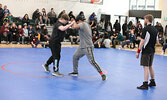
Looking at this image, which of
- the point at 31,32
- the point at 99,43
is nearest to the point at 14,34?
the point at 31,32

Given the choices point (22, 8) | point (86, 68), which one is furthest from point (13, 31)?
point (86, 68)

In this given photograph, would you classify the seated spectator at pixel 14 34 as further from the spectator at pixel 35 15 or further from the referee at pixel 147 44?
the referee at pixel 147 44

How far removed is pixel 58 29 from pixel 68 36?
43.5 ft

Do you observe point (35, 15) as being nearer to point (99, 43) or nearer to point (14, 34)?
point (14, 34)

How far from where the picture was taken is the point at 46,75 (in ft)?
23.0

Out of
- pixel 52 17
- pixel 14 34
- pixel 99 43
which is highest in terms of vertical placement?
pixel 52 17

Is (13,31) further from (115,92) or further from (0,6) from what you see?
(115,92)

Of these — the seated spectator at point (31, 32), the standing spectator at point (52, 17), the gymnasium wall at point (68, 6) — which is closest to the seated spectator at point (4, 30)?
the seated spectator at point (31, 32)

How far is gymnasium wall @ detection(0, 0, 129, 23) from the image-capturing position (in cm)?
2067

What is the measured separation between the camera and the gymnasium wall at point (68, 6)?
2067 cm

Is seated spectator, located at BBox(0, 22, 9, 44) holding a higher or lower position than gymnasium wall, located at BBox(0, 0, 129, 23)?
lower

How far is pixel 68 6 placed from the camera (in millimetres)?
23656

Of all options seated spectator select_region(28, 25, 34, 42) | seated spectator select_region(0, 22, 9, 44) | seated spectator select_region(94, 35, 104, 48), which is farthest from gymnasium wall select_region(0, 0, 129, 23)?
seated spectator select_region(94, 35, 104, 48)

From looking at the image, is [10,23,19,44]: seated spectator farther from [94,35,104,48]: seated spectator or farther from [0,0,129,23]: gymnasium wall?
[94,35,104,48]: seated spectator
